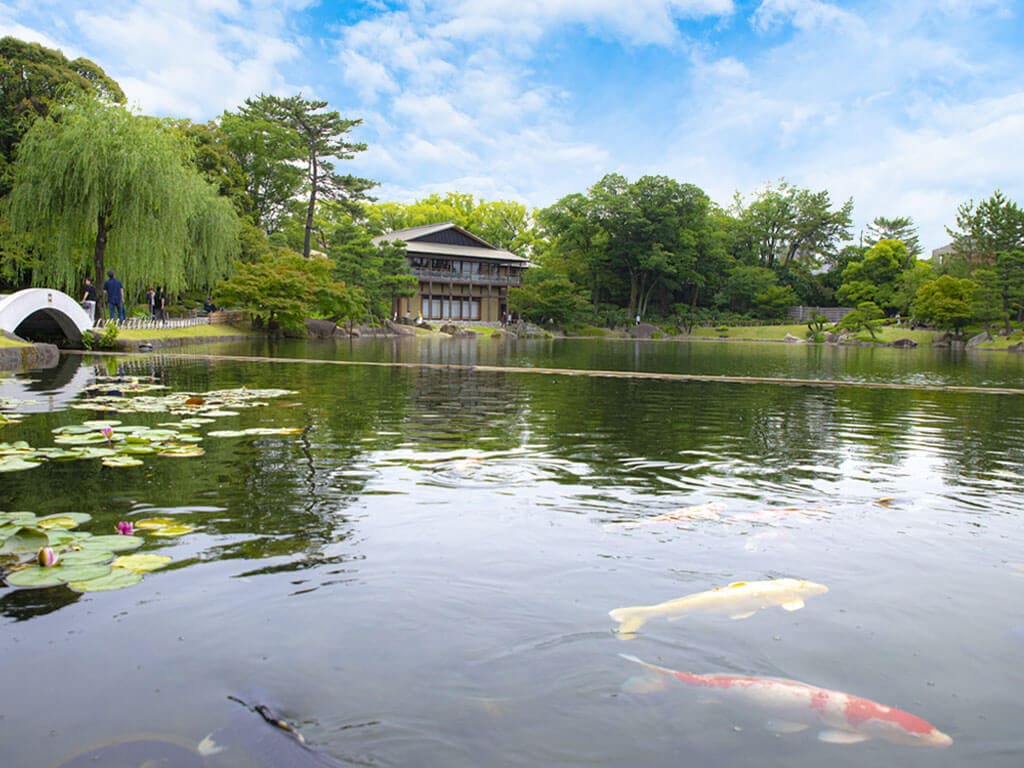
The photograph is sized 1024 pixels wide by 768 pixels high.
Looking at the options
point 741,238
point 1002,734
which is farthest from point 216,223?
point 741,238

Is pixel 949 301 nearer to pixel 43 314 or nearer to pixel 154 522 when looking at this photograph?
pixel 43 314

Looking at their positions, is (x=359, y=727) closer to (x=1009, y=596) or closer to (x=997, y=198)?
(x=1009, y=596)

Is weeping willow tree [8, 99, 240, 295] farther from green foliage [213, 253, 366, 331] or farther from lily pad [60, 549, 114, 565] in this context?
lily pad [60, 549, 114, 565]

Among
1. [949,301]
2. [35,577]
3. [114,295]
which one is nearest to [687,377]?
[35,577]

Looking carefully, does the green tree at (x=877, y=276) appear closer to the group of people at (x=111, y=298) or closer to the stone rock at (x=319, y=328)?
the stone rock at (x=319, y=328)

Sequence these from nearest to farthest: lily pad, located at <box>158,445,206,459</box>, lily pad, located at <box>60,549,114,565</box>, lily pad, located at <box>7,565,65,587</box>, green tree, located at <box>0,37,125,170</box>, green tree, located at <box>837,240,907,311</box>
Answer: lily pad, located at <box>7,565,65,587</box> < lily pad, located at <box>60,549,114,565</box> < lily pad, located at <box>158,445,206,459</box> < green tree, located at <box>0,37,125,170</box> < green tree, located at <box>837,240,907,311</box>

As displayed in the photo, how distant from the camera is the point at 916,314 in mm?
45969

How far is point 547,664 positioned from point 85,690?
1.52 meters

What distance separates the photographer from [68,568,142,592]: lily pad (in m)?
3.13

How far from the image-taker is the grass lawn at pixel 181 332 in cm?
2003

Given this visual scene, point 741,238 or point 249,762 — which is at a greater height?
point 741,238

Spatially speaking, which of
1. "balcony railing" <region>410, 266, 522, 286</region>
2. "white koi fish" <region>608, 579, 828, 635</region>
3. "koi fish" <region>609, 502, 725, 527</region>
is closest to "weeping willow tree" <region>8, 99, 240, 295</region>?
"koi fish" <region>609, 502, 725, 527</region>

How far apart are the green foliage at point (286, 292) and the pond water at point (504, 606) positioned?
23830mm

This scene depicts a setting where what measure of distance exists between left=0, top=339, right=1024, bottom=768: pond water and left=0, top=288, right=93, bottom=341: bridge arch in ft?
33.1
